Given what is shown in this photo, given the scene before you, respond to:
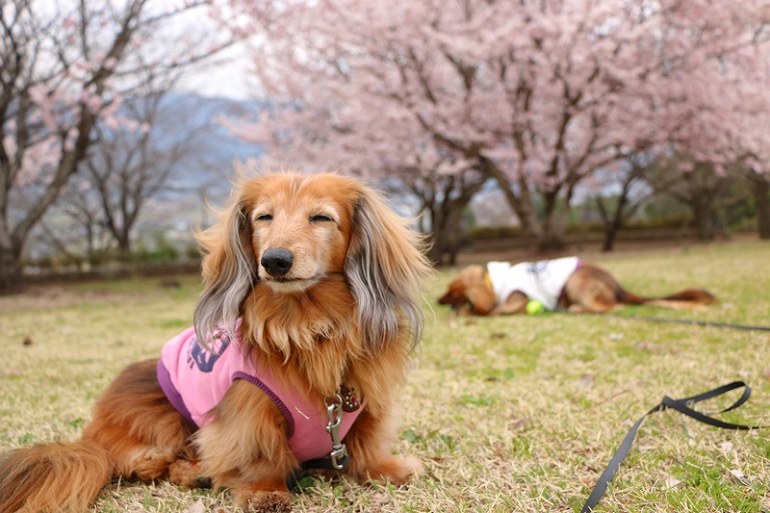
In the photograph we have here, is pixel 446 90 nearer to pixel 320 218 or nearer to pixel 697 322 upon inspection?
pixel 697 322

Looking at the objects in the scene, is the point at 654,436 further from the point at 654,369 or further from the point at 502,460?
the point at 654,369

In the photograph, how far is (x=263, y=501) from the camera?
1.90 metres

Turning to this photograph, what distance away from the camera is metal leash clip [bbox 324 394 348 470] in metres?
1.98

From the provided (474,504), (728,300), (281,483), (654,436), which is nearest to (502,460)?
(474,504)

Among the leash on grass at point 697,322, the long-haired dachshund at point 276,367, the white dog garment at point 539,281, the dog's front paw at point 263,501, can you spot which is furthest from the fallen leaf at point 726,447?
the white dog garment at point 539,281

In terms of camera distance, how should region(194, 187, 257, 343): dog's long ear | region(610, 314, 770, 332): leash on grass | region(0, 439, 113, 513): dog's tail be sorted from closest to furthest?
region(0, 439, 113, 513): dog's tail → region(194, 187, 257, 343): dog's long ear → region(610, 314, 770, 332): leash on grass

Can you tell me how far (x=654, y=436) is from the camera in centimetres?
242

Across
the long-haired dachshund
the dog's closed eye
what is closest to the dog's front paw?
the long-haired dachshund

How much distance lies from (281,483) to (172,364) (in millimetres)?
647

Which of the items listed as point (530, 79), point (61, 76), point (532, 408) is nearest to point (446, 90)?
point (530, 79)

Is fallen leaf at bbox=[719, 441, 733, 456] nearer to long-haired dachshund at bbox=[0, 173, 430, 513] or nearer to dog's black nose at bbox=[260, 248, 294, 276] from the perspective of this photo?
long-haired dachshund at bbox=[0, 173, 430, 513]

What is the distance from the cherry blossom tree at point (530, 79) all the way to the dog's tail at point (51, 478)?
434 inches

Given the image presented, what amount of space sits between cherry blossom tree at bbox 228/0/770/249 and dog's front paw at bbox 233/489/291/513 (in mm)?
11033

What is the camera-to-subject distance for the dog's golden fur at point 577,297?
5.89m
